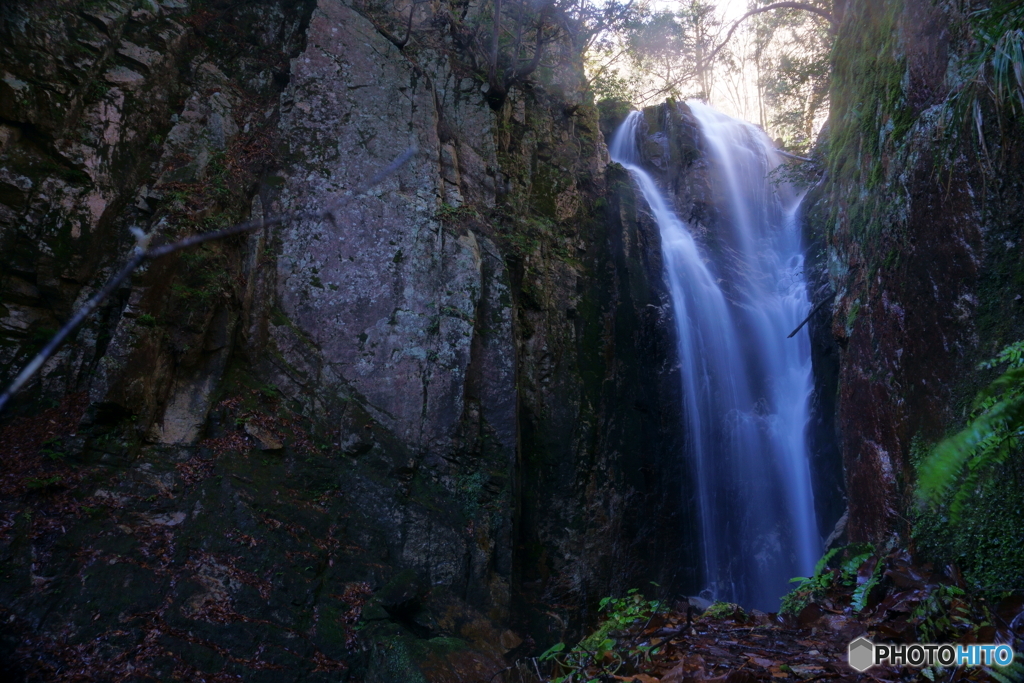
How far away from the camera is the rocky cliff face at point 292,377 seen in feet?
14.5

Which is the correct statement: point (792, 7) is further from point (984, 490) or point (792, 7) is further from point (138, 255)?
point (138, 255)

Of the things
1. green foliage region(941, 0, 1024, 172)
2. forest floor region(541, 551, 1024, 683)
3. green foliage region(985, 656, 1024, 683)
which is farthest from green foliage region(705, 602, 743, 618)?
green foliage region(941, 0, 1024, 172)

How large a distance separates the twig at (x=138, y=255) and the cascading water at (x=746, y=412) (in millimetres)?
6556

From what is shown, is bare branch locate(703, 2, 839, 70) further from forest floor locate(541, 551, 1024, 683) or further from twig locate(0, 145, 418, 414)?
forest floor locate(541, 551, 1024, 683)

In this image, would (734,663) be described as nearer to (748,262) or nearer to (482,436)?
(482,436)

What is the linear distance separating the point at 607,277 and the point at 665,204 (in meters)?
5.47

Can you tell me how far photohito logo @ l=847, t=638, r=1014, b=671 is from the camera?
287 cm

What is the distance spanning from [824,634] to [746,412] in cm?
567

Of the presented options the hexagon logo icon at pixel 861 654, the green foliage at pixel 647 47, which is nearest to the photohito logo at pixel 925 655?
the hexagon logo icon at pixel 861 654

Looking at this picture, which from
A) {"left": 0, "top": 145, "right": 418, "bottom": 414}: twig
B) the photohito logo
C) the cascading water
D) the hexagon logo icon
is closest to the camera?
the photohito logo

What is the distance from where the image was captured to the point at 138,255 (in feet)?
17.2

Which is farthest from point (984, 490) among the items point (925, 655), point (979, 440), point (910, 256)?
Answer: point (910, 256)

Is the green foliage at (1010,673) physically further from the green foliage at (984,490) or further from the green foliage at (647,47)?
the green foliage at (647,47)

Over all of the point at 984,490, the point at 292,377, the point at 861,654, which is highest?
the point at 292,377
